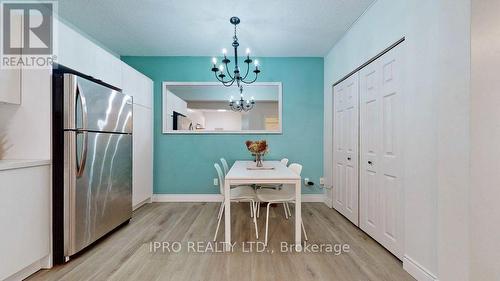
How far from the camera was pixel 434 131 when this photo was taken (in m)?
1.62

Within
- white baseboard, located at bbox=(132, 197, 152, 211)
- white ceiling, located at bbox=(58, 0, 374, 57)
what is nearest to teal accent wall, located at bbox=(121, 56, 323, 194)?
white baseboard, located at bbox=(132, 197, 152, 211)

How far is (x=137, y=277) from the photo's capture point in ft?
5.90

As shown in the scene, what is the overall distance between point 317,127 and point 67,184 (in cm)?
353

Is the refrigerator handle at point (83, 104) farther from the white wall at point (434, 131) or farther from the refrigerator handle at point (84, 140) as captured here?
the white wall at point (434, 131)

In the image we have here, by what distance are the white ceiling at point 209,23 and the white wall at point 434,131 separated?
79 centimetres

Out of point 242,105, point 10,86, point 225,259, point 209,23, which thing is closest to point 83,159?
point 10,86

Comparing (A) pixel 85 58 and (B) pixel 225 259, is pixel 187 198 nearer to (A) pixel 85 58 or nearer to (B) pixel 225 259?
(B) pixel 225 259

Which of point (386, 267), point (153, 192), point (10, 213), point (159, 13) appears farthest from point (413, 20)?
point (153, 192)

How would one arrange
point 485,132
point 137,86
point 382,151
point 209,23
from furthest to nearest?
point 137,86, point 209,23, point 382,151, point 485,132

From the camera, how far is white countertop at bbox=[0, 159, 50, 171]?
1.58m

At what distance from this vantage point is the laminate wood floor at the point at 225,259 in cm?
182

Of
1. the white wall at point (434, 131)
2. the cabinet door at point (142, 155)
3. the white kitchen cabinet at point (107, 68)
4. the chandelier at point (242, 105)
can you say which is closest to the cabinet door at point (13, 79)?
the white kitchen cabinet at point (107, 68)

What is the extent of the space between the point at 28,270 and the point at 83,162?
91cm

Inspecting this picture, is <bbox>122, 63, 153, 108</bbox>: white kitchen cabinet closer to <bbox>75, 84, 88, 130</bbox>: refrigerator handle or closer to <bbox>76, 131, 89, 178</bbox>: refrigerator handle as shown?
<bbox>75, 84, 88, 130</bbox>: refrigerator handle
